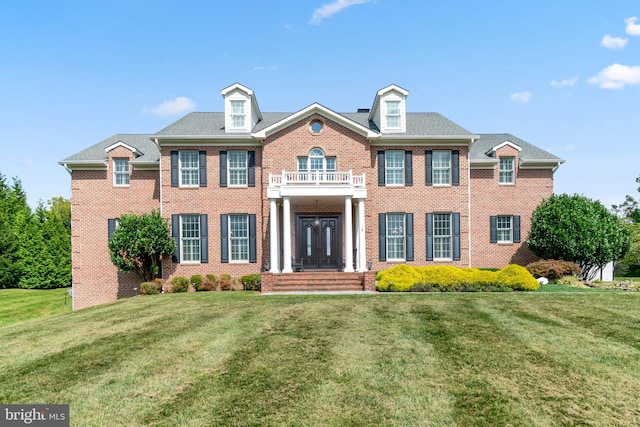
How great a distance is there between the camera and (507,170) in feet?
72.3

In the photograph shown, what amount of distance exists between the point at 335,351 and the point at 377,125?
16185mm

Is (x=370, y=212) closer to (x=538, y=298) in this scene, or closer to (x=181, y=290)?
(x=538, y=298)

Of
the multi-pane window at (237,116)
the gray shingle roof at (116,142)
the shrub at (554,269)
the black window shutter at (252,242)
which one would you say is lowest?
the shrub at (554,269)

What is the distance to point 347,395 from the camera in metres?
6.47

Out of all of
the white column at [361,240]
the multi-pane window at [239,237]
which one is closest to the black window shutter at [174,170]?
the multi-pane window at [239,237]

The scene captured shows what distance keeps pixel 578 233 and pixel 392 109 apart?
11140 mm

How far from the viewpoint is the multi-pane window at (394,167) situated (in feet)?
69.1

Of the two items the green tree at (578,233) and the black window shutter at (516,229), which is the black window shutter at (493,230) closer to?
the black window shutter at (516,229)

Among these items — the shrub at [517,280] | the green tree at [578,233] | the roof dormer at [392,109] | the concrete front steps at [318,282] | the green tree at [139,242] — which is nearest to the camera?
the shrub at [517,280]

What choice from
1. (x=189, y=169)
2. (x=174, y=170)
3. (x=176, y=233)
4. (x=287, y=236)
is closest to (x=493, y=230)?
(x=287, y=236)

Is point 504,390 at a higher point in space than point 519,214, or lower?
lower

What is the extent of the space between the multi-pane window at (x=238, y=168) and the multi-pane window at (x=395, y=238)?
7841 millimetres

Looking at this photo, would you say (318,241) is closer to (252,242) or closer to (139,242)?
(252,242)

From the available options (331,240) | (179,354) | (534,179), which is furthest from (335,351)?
(534,179)
